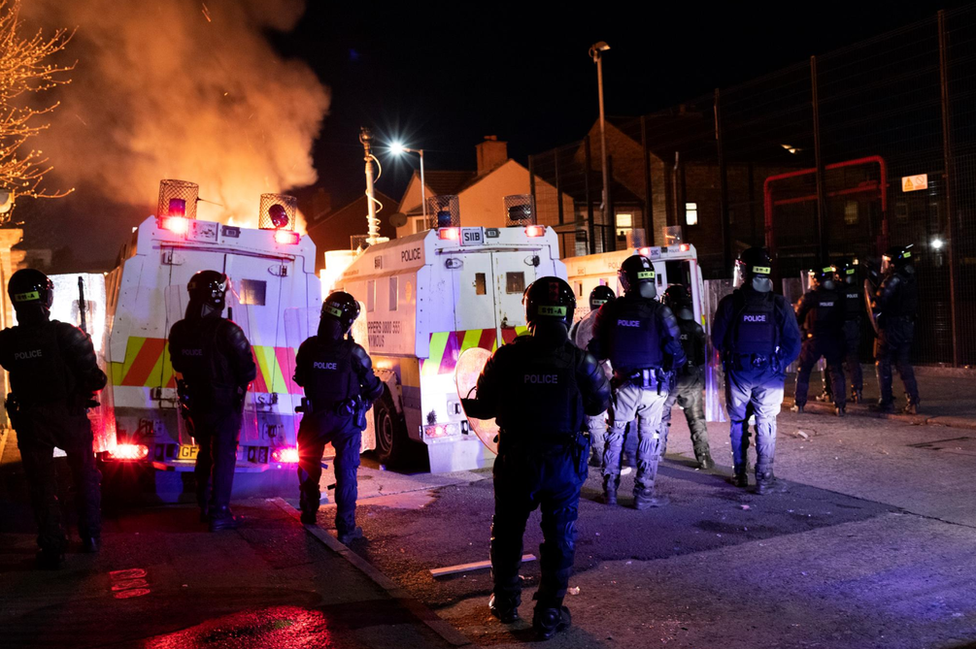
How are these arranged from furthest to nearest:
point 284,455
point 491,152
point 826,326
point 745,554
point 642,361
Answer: point 491,152, point 826,326, point 284,455, point 642,361, point 745,554

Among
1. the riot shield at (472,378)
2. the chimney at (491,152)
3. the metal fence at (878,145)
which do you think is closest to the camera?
the riot shield at (472,378)

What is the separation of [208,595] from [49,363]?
2.31 m

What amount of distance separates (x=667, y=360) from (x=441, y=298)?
9.48ft

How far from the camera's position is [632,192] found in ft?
122

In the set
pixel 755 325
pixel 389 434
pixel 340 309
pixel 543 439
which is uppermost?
pixel 340 309

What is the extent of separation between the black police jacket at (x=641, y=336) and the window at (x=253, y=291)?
359 centimetres

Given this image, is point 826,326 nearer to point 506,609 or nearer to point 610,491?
point 610,491

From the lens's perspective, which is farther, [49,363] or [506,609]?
[49,363]

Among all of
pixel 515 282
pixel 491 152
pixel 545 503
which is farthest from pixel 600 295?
pixel 491 152

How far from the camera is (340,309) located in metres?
7.26

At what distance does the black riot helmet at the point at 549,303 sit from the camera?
505 centimetres

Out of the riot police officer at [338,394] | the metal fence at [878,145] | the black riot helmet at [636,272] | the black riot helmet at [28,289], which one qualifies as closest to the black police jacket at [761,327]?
the black riot helmet at [636,272]

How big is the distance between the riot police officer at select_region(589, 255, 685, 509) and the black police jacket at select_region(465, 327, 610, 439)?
2786mm

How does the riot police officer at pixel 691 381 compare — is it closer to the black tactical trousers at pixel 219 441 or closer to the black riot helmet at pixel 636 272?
the black riot helmet at pixel 636 272
